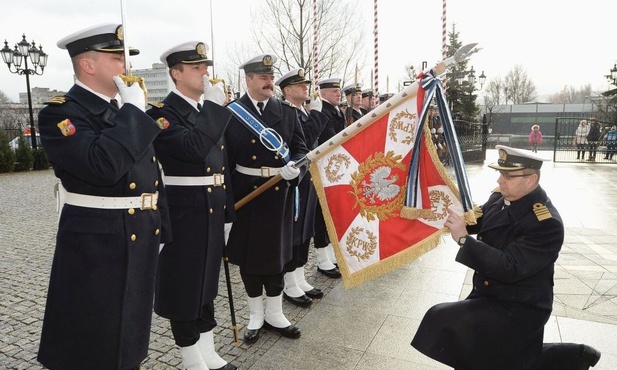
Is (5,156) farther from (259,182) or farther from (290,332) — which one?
(290,332)

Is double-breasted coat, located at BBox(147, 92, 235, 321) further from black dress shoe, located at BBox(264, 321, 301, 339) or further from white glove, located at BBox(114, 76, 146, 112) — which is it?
black dress shoe, located at BBox(264, 321, 301, 339)

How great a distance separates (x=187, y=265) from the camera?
3328 millimetres

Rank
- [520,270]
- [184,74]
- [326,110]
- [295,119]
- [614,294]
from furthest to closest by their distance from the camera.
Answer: [326,110], [614,294], [295,119], [184,74], [520,270]

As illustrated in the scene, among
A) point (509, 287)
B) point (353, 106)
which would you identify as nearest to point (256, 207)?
point (509, 287)

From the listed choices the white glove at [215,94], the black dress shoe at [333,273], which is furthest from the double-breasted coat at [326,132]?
the white glove at [215,94]

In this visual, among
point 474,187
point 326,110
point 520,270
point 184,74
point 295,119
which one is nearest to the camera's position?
point 520,270

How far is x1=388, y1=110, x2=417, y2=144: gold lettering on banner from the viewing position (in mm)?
3398

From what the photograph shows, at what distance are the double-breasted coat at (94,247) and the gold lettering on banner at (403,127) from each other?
178 centimetres

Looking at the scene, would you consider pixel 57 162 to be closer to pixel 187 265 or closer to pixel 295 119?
pixel 187 265

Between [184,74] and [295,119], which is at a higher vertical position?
[184,74]

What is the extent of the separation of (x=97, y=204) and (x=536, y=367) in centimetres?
287

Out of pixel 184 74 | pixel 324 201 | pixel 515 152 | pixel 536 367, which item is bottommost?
pixel 536 367

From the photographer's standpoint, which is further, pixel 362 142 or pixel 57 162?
pixel 362 142

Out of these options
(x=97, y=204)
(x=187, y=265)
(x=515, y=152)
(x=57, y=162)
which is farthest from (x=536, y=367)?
(x=57, y=162)
